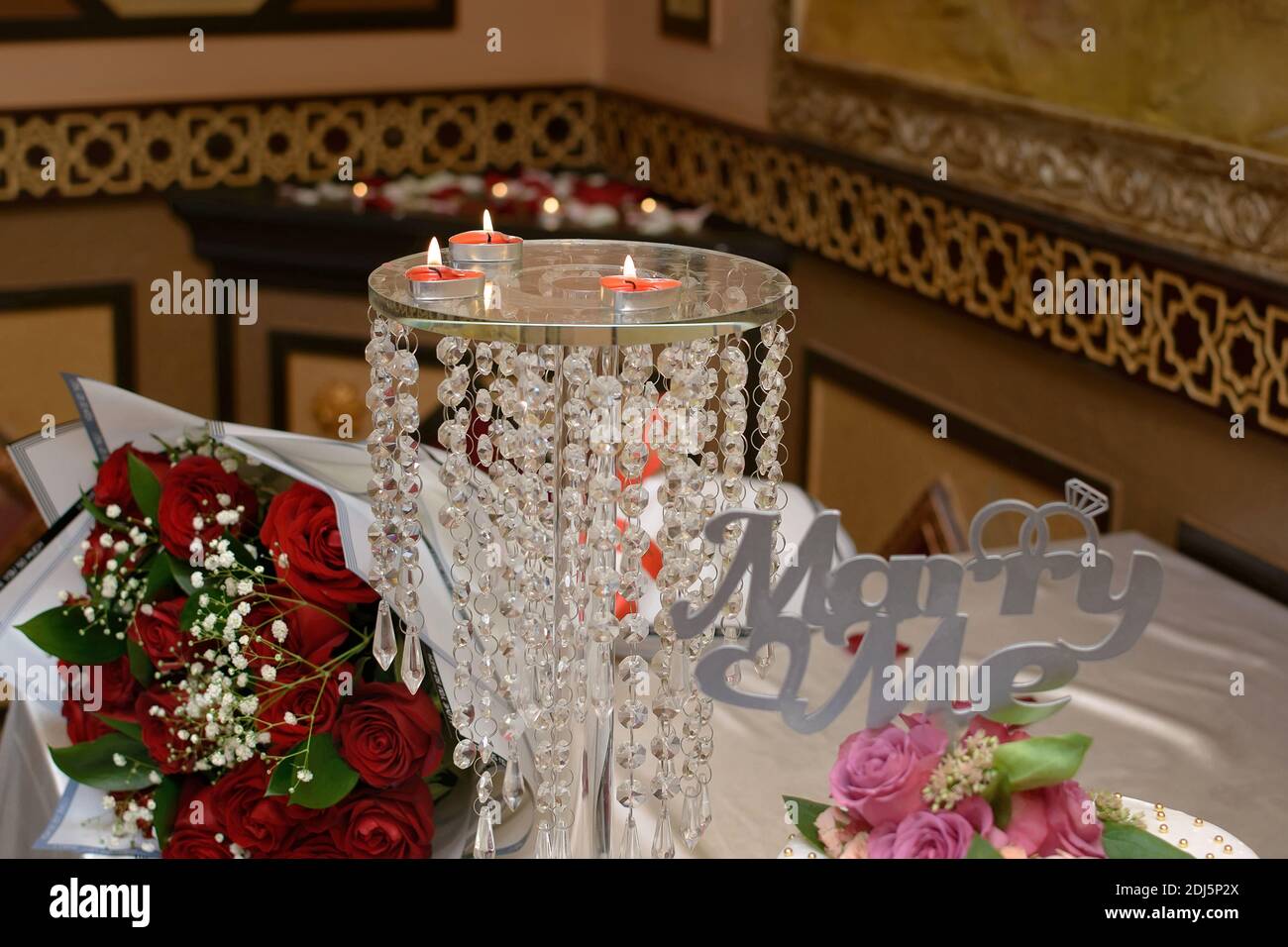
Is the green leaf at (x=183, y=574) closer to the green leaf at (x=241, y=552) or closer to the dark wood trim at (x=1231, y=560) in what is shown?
the green leaf at (x=241, y=552)

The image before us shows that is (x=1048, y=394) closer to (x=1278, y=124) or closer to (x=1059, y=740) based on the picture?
(x=1278, y=124)

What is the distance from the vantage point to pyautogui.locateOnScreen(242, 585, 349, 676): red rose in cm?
124

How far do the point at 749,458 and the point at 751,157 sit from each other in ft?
2.22

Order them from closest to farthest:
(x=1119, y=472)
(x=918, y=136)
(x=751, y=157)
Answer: (x=1119, y=472), (x=918, y=136), (x=751, y=157)

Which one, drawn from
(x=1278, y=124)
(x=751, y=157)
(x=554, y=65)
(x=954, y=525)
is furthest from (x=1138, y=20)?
(x=554, y=65)

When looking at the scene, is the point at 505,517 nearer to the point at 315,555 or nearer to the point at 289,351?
the point at 315,555

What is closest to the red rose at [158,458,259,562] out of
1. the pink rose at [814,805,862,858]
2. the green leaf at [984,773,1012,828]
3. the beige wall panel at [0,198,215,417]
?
the pink rose at [814,805,862,858]

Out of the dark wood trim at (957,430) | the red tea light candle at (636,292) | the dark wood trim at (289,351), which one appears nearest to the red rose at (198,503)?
the red tea light candle at (636,292)

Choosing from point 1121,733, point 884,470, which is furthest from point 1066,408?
point 1121,733

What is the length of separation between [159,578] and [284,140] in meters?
2.72

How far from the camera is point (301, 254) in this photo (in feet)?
11.4

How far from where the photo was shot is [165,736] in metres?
1.28

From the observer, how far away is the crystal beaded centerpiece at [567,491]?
0.98 metres
